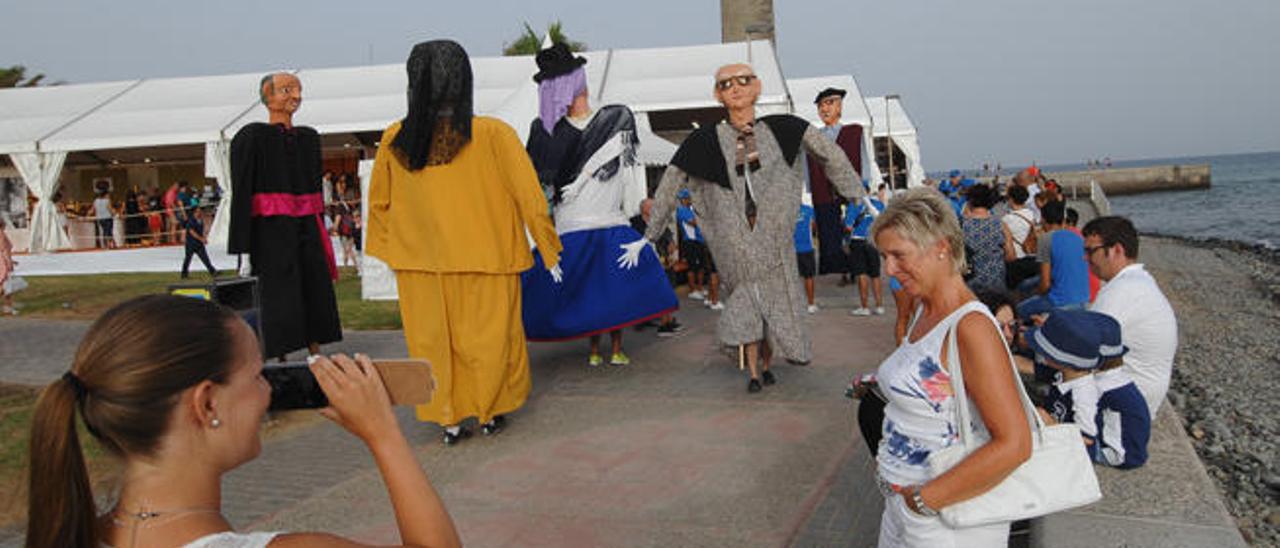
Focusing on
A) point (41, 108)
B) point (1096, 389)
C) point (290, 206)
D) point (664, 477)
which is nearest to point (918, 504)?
point (1096, 389)

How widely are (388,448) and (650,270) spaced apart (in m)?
5.18

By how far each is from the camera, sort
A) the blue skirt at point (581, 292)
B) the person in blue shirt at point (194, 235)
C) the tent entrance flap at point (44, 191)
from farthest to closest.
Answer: the tent entrance flap at point (44, 191), the person in blue shirt at point (194, 235), the blue skirt at point (581, 292)

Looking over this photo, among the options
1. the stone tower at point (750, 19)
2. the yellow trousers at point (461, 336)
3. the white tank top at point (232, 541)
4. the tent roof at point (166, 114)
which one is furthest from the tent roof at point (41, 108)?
the white tank top at point (232, 541)

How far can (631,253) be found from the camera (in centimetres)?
624

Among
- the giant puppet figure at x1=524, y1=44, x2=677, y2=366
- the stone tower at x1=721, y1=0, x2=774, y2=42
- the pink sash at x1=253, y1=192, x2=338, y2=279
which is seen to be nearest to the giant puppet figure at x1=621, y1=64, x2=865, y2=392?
the giant puppet figure at x1=524, y1=44, x2=677, y2=366

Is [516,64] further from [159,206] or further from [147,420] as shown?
[147,420]

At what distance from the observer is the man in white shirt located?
4367mm

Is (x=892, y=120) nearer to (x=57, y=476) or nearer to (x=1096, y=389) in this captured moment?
(x=1096, y=389)

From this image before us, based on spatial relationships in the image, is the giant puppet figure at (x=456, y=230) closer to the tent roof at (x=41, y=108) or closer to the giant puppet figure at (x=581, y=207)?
the giant puppet figure at (x=581, y=207)

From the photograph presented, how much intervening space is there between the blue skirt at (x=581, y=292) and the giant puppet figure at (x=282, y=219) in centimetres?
141

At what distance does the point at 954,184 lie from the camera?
61.8 feet

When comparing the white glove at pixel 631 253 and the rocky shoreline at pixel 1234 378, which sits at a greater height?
the white glove at pixel 631 253

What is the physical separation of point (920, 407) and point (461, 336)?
10.1 feet

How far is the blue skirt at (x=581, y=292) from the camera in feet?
21.1
